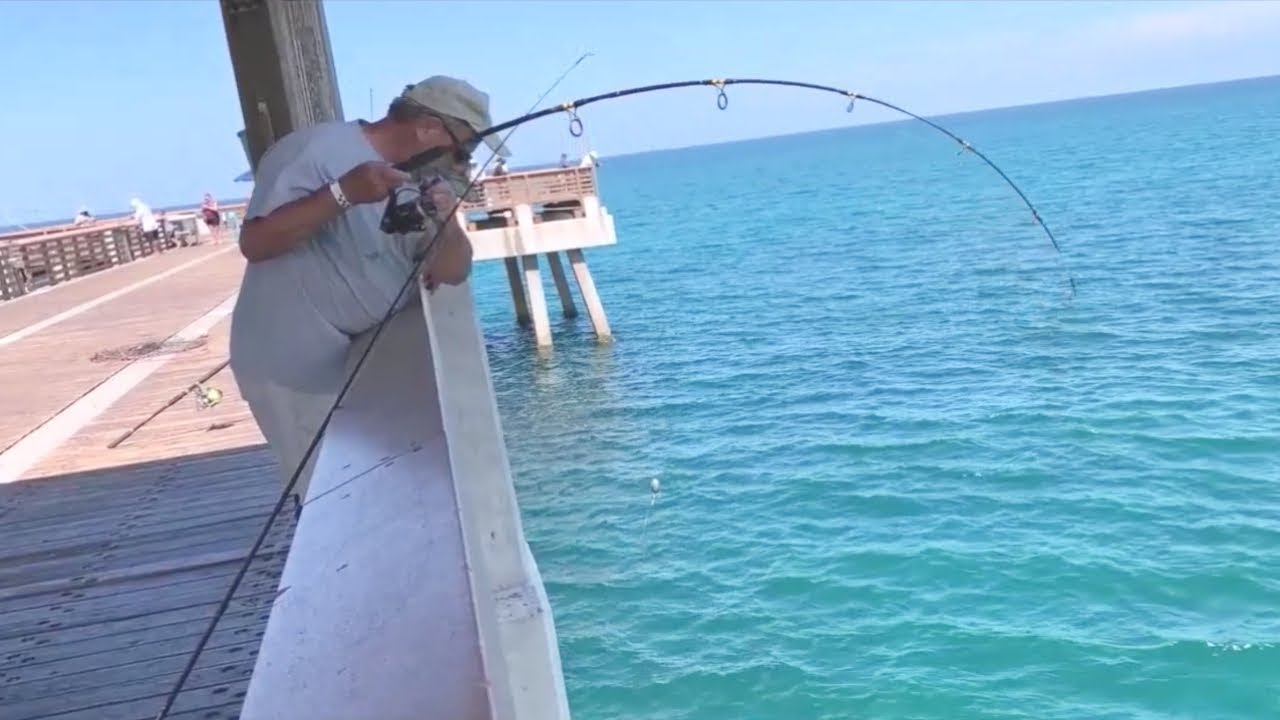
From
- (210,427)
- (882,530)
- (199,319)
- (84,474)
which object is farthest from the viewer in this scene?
(199,319)

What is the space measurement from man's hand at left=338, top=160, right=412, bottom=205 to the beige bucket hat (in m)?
0.26

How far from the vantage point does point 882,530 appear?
11789mm

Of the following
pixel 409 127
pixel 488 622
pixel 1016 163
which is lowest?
pixel 1016 163

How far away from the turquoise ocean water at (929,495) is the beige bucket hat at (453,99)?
6.73 metres

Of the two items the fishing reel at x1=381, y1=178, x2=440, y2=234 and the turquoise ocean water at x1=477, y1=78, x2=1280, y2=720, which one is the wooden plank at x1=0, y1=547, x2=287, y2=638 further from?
the turquoise ocean water at x1=477, y1=78, x2=1280, y2=720

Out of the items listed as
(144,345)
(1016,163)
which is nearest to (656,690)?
(144,345)

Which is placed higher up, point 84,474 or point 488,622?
point 488,622

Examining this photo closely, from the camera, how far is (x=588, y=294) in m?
25.9

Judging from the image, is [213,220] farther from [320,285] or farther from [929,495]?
→ [320,285]

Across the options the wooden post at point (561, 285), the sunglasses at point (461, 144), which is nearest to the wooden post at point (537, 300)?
the wooden post at point (561, 285)

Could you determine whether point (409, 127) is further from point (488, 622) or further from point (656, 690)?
point (656, 690)

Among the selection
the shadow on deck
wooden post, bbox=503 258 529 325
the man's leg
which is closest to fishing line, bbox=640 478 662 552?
the shadow on deck

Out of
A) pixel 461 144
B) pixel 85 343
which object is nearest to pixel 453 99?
pixel 461 144

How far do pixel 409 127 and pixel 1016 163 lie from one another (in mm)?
86516
